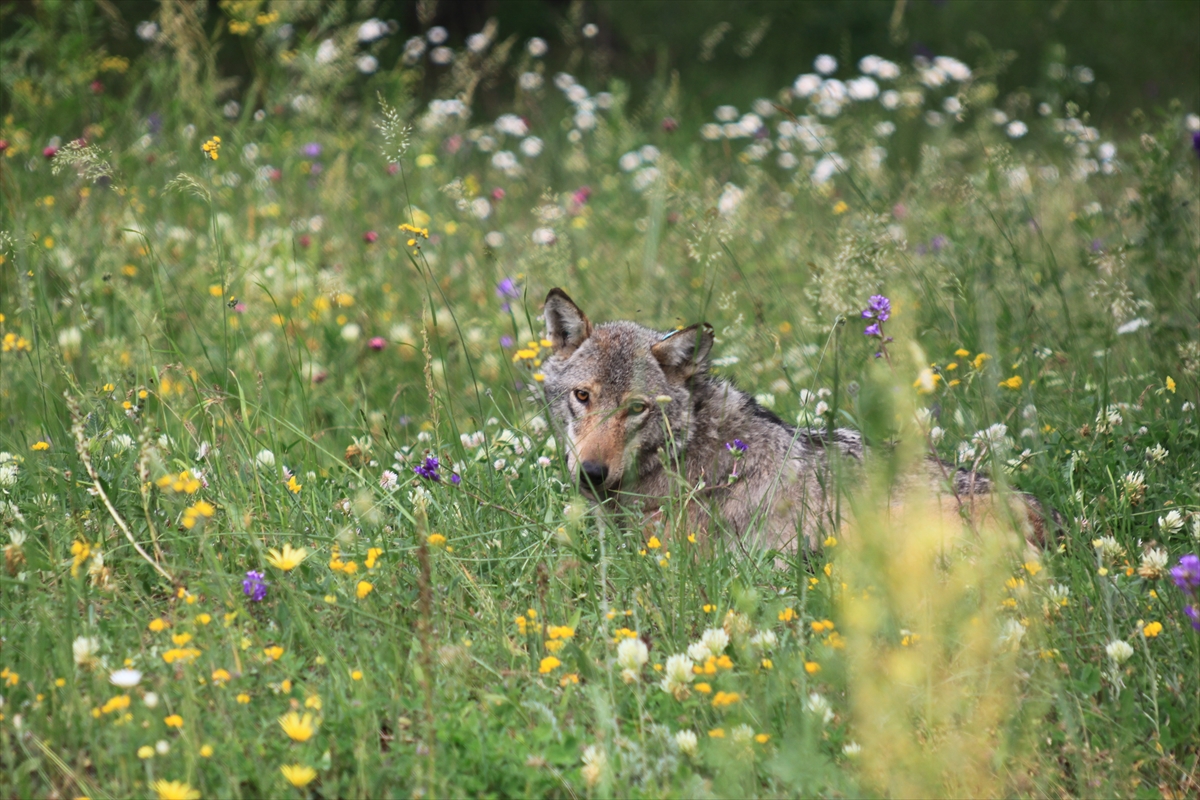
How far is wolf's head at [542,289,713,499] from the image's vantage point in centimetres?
443

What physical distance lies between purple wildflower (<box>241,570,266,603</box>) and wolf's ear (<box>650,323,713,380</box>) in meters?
2.12

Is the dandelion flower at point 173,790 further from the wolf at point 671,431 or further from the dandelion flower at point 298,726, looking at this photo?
the wolf at point 671,431

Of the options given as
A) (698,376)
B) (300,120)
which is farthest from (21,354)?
(300,120)

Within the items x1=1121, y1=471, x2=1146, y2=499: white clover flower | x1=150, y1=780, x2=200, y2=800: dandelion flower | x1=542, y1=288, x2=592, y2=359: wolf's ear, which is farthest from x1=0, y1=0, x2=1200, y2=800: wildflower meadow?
x1=542, y1=288, x2=592, y2=359: wolf's ear

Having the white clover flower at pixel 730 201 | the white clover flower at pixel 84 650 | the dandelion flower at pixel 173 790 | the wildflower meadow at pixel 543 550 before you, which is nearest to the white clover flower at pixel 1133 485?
the wildflower meadow at pixel 543 550

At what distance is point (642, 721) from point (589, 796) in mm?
279

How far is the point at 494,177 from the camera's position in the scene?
32.7 feet

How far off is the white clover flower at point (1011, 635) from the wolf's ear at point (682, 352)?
1873 millimetres

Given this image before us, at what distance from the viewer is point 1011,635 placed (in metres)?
2.91

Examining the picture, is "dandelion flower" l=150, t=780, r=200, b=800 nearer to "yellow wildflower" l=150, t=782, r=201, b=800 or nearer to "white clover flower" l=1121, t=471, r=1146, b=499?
"yellow wildflower" l=150, t=782, r=201, b=800

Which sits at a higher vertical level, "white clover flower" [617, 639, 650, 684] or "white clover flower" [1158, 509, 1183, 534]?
"white clover flower" [617, 639, 650, 684]

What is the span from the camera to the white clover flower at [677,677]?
2809 mm

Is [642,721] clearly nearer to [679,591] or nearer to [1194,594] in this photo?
[679,591]

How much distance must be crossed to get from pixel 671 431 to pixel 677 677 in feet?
5.58
